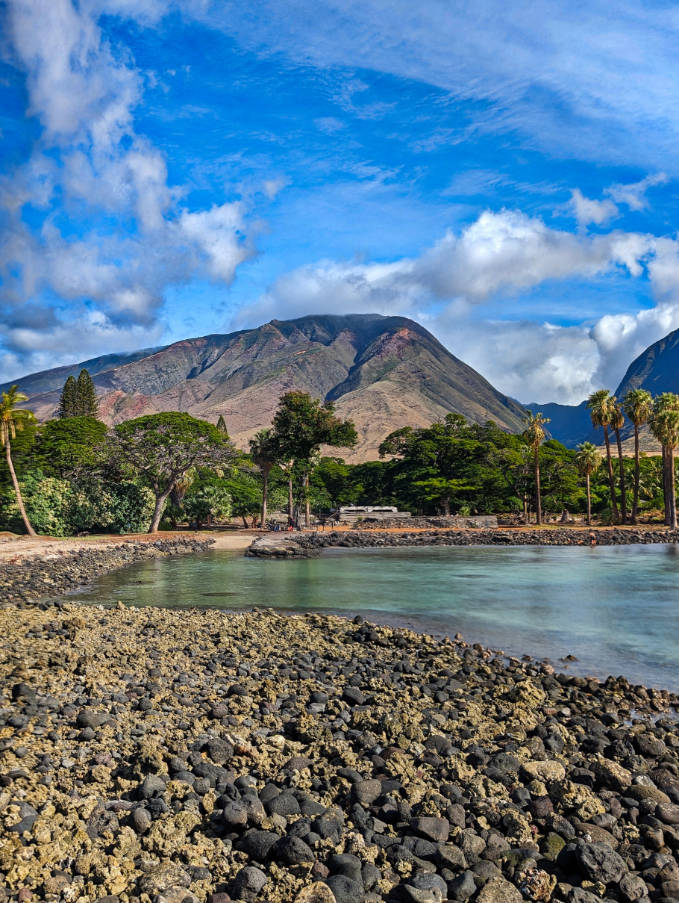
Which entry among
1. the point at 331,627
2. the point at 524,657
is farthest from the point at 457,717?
the point at 331,627

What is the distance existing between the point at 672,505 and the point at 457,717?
6482cm

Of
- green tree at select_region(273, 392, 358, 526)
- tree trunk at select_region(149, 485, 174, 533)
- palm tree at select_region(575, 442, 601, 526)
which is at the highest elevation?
green tree at select_region(273, 392, 358, 526)

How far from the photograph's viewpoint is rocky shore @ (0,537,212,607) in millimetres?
26453

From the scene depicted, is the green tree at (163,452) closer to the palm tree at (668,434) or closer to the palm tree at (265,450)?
the palm tree at (265,450)

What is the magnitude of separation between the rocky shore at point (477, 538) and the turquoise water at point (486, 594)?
7.68 m

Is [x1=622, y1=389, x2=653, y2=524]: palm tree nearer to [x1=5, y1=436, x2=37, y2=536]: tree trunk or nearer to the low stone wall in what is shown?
the low stone wall

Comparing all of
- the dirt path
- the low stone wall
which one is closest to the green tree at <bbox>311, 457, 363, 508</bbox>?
the low stone wall

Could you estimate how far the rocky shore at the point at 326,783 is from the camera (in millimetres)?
5684

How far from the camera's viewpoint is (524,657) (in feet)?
50.9

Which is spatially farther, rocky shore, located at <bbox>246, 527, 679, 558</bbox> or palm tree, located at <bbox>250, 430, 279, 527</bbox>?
palm tree, located at <bbox>250, 430, 279, 527</bbox>

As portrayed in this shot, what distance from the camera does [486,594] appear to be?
2873 cm

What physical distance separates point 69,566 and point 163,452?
22.5 meters

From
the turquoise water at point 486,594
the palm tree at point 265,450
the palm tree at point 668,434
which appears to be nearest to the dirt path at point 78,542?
the turquoise water at point 486,594

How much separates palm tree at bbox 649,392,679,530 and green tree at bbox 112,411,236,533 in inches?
1680
